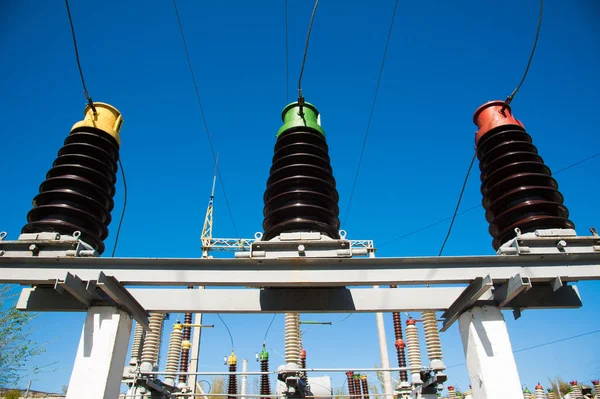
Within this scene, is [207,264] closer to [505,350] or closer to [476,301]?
[476,301]

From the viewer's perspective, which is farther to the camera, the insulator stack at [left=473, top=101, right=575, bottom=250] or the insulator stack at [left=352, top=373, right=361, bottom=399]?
the insulator stack at [left=352, top=373, right=361, bottom=399]

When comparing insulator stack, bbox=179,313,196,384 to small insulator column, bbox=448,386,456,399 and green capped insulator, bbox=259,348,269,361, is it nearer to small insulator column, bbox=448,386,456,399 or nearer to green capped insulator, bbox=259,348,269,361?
green capped insulator, bbox=259,348,269,361

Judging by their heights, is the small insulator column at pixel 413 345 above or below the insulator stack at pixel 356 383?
above

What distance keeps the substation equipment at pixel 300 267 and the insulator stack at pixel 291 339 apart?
432 inches

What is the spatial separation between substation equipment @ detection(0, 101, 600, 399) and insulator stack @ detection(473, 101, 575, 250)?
2 cm

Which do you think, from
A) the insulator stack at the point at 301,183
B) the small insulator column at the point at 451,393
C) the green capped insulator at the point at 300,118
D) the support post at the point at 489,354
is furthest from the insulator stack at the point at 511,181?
the small insulator column at the point at 451,393

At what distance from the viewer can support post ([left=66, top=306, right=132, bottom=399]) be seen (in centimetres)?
436

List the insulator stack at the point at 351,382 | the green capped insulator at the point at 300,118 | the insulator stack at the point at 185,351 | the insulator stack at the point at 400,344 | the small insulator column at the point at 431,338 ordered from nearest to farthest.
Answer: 1. the green capped insulator at the point at 300,118
2. the small insulator column at the point at 431,338
3. the insulator stack at the point at 400,344
4. the insulator stack at the point at 185,351
5. the insulator stack at the point at 351,382

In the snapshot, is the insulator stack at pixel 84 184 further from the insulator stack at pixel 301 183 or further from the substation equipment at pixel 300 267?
the insulator stack at pixel 301 183

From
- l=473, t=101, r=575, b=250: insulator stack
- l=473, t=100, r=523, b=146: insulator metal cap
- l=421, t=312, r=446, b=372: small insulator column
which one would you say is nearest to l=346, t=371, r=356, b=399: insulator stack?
l=421, t=312, r=446, b=372: small insulator column

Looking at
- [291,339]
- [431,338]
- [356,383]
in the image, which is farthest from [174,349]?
[431,338]

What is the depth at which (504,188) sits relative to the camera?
577cm

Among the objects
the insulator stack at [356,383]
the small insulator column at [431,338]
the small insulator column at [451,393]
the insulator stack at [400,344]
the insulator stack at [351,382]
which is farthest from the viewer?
the small insulator column at [451,393]

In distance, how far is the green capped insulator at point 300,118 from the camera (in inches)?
A: 259
